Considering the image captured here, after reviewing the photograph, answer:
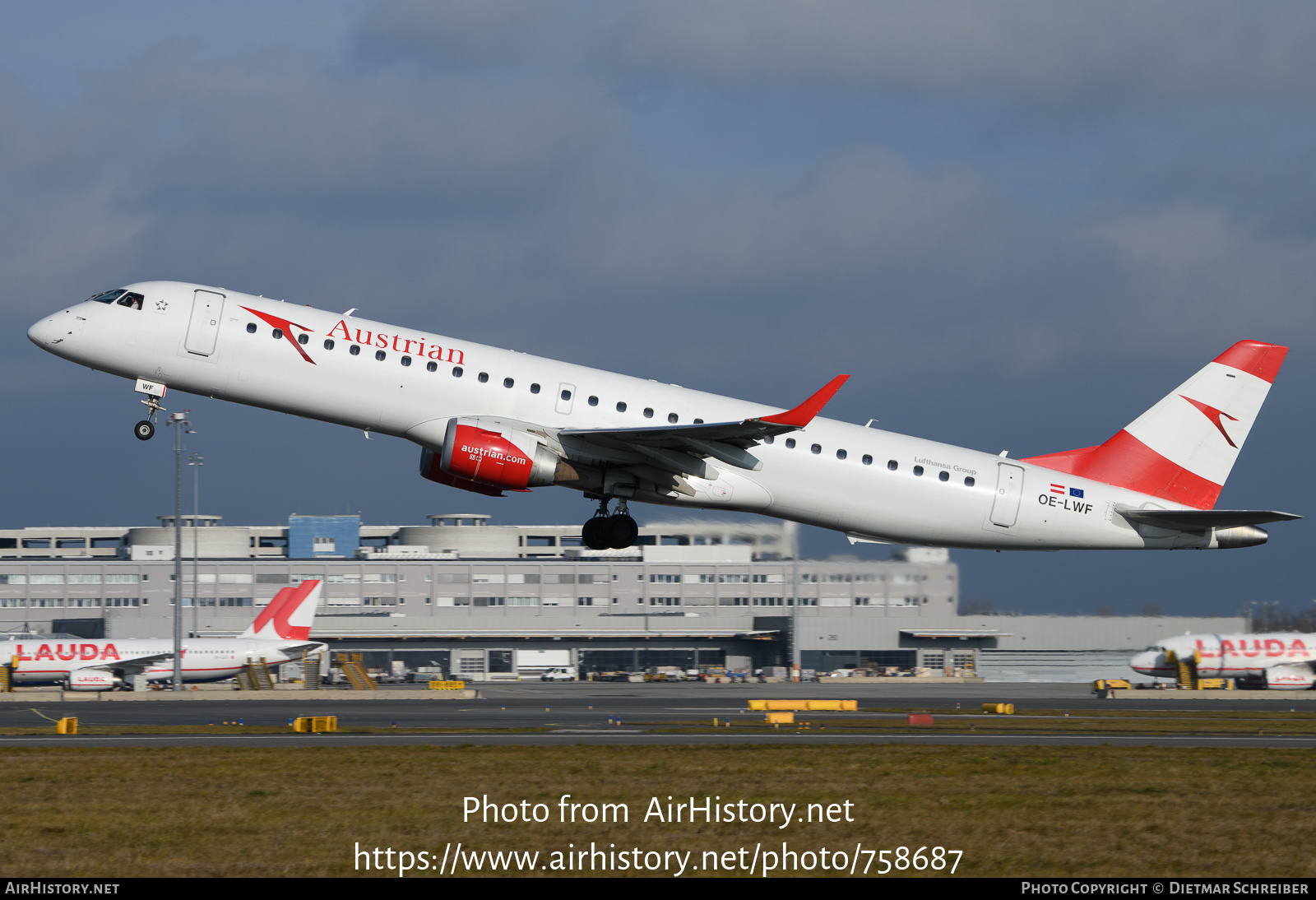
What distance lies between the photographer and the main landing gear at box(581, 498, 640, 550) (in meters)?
33.6

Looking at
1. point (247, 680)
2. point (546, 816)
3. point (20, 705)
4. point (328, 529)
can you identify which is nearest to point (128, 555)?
point (328, 529)

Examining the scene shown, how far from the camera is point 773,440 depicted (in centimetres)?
3331

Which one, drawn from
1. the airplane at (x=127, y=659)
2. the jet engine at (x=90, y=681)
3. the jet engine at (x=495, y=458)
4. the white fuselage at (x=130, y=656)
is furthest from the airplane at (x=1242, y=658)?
the jet engine at (x=90, y=681)

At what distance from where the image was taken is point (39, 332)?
105ft

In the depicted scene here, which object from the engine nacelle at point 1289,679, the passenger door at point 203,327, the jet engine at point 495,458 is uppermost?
the passenger door at point 203,327

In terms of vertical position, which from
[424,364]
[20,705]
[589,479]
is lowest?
[20,705]

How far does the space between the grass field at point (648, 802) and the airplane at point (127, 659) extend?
128 feet

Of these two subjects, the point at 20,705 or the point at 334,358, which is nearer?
the point at 334,358

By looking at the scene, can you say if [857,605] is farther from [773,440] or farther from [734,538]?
[773,440]

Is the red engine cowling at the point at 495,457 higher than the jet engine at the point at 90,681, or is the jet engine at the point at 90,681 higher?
the red engine cowling at the point at 495,457

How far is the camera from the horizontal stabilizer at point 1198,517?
110ft

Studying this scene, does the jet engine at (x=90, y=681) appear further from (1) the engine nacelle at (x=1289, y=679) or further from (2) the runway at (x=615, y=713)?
(1) the engine nacelle at (x=1289, y=679)

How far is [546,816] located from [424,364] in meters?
13.3

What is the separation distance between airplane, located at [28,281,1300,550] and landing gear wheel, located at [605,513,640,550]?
0.04 metres
